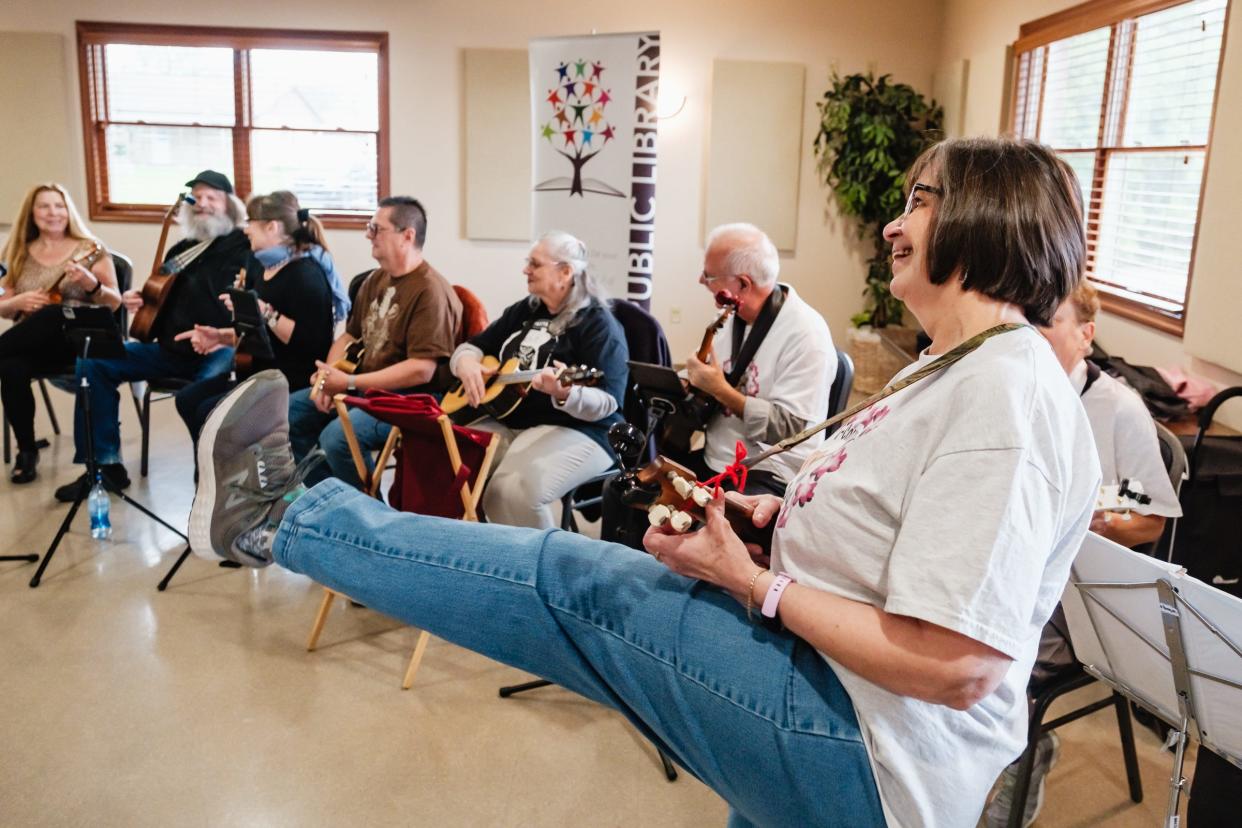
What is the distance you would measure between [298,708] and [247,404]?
2.76 ft

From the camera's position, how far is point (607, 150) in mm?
4664

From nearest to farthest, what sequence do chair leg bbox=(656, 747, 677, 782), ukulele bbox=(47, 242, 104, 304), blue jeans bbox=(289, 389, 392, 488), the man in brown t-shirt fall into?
1. chair leg bbox=(656, 747, 677, 782)
2. blue jeans bbox=(289, 389, 392, 488)
3. the man in brown t-shirt
4. ukulele bbox=(47, 242, 104, 304)

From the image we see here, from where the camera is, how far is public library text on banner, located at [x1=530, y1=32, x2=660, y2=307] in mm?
4605

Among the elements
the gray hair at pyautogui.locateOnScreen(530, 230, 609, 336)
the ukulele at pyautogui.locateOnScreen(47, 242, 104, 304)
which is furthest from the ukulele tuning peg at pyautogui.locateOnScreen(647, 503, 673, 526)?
the ukulele at pyautogui.locateOnScreen(47, 242, 104, 304)

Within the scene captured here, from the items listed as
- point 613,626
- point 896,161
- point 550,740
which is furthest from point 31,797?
point 896,161

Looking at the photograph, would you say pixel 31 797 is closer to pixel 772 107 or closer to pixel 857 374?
pixel 857 374

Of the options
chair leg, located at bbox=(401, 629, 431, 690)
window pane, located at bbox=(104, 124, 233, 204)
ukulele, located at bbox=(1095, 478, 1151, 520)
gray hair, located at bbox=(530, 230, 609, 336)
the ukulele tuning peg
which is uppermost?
window pane, located at bbox=(104, 124, 233, 204)

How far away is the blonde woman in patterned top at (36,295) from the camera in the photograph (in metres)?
4.48

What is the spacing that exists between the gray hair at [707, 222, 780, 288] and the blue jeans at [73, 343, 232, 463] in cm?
252

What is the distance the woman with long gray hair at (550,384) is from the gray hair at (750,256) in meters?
0.56

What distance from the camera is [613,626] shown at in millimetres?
1338

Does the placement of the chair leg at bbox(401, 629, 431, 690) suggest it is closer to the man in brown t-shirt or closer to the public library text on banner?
the man in brown t-shirt

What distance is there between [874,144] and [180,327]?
14.5 ft

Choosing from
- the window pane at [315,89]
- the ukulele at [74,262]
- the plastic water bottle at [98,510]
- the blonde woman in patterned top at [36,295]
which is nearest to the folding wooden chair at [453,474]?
the plastic water bottle at [98,510]
